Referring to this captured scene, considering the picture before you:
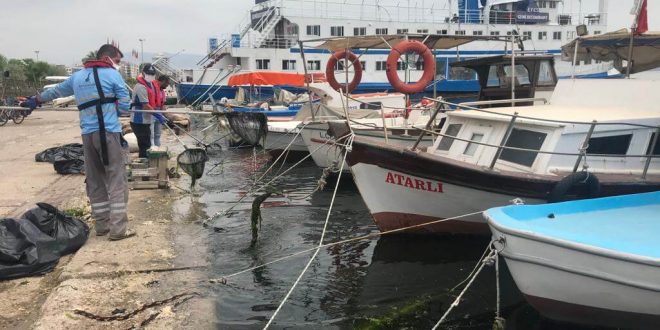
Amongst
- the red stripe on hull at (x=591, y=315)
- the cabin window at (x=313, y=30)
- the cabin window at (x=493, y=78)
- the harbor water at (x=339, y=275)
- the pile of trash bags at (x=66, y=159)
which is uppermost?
the cabin window at (x=313, y=30)

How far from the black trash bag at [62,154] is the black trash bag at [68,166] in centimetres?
A: 16

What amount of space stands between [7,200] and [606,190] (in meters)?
8.56

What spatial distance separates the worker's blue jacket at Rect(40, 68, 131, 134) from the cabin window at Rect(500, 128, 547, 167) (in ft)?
16.4

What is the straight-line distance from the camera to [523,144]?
23.3 ft

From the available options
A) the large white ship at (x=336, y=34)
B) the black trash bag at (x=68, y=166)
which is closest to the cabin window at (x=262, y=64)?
the large white ship at (x=336, y=34)

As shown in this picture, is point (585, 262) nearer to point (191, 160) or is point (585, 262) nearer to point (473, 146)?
A: point (473, 146)

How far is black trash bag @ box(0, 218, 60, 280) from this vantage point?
5203 millimetres

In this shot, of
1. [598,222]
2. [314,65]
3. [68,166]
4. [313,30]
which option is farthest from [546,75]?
[313,30]

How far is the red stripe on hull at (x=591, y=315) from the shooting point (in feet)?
14.5

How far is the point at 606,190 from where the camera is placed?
6.50 m

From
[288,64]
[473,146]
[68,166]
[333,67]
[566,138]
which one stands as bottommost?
[68,166]

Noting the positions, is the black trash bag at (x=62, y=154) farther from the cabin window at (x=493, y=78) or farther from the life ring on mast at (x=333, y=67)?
the cabin window at (x=493, y=78)

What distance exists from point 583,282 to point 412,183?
3.10 meters

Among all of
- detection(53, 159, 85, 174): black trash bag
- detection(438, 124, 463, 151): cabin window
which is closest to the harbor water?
detection(438, 124, 463, 151): cabin window
